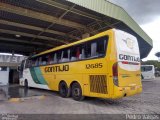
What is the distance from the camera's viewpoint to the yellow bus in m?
7.38

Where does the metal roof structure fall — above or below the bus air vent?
above

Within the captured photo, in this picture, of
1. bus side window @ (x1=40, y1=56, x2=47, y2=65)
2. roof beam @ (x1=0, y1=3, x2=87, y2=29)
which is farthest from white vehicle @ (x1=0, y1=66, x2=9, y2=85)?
roof beam @ (x1=0, y1=3, x2=87, y2=29)

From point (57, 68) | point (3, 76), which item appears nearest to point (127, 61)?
point (57, 68)

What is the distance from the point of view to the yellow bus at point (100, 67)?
7383mm

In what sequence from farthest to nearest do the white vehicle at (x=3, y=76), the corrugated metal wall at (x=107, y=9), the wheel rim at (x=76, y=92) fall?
1. the white vehicle at (x=3, y=76)
2. the corrugated metal wall at (x=107, y=9)
3. the wheel rim at (x=76, y=92)

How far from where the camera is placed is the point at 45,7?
10.9 metres

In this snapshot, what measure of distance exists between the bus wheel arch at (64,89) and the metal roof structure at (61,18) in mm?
4407

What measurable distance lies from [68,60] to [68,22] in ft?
14.6

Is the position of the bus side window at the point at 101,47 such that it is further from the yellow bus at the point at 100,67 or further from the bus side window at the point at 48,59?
the bus side window at the point at 48,59

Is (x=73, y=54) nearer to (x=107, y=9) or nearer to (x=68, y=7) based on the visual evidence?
(x=68, y=7)

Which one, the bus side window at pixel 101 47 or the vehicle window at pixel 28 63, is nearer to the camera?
the bus side window at pixel 101 47

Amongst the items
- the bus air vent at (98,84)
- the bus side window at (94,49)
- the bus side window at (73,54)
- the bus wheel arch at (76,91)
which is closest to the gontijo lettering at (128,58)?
the bus air vent at (98,84)

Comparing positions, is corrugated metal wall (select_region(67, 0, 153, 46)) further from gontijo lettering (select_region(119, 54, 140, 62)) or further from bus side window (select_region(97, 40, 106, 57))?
gontijo lettering (select_region(119, 54, 140, 62))

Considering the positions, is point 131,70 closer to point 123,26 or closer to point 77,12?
point 77,12
